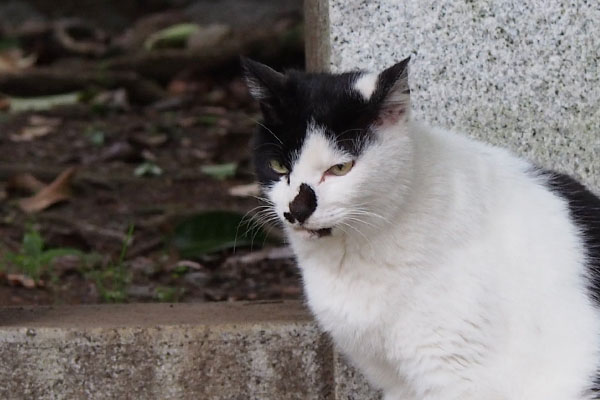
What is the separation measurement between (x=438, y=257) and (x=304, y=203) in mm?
414

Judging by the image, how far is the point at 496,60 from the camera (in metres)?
2.92

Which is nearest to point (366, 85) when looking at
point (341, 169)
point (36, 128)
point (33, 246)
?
point (341, 169)

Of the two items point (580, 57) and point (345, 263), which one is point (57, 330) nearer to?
point (345, 263)

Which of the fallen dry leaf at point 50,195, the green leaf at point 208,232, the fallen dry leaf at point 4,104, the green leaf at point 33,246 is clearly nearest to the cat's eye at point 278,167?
the green leaf at point 208,232

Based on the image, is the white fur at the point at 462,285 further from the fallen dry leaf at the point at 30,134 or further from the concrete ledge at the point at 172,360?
the fallen dry leaf at the point at 30,134

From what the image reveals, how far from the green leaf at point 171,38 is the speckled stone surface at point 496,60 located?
15.1 feet

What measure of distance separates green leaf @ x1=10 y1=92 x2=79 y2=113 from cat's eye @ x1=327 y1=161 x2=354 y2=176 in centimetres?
439

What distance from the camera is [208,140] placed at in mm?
5742

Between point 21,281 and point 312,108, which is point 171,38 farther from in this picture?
point 312,108

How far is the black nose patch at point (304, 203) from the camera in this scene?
7.20ft

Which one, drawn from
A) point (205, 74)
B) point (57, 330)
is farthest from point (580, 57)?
point (205, 74)

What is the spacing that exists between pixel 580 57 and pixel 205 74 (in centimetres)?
443

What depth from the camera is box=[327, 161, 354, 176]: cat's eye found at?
2.24 metres

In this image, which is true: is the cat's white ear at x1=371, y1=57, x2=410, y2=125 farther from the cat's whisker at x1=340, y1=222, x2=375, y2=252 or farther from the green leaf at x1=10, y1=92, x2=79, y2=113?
the green leaf at x1=10, y1=92, x2=79, y2=113
